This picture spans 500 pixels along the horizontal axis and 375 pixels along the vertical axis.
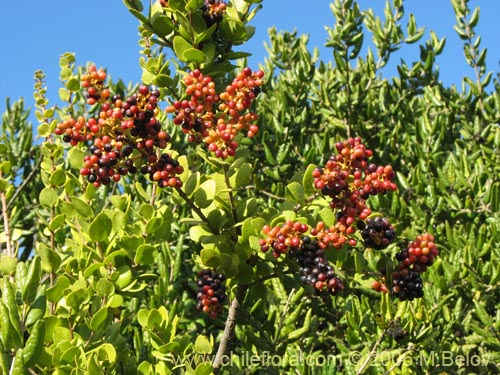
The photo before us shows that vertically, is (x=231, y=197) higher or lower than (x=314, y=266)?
higher

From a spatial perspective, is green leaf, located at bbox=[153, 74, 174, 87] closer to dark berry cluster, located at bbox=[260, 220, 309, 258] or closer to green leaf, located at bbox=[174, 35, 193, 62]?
green leaf, located at bbox=[174, 35, 193, 62]

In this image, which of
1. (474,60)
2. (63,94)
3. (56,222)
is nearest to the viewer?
(56,222)

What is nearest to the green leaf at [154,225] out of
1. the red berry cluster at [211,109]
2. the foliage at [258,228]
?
the foliage at [258,228]

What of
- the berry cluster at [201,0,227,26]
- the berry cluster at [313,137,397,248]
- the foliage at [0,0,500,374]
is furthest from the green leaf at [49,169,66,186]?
the berry cluster at [313,137,397,248]

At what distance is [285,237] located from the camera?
7.16 feet

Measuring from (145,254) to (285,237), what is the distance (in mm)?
615

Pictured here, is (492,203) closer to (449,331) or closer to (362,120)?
(449,331)

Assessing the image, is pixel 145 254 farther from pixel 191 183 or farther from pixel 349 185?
pixel 349 185

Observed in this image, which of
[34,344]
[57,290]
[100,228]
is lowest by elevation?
[34,344]

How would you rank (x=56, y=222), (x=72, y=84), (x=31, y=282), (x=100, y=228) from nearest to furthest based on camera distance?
(x=31, y=282)
(x=100, y=228)
(x=56, y=222)
(x=72, y=84)

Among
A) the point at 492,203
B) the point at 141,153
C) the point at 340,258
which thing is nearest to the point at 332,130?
the point at 492,203

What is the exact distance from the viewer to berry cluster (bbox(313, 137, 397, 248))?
2.20 metres

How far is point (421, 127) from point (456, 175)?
56cm

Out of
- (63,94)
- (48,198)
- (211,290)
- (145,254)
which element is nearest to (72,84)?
(63,94)
